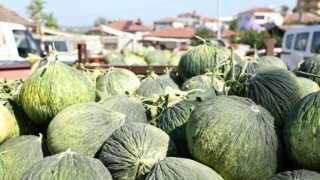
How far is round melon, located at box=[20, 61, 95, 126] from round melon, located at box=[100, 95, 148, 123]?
0.57 ft

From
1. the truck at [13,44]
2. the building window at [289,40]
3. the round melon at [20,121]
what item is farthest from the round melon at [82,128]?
the building window at [289,40]

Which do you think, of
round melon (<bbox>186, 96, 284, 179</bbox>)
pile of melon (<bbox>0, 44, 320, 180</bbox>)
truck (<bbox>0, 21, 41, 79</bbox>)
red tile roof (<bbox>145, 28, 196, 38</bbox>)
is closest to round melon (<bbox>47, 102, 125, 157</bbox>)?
pile of melon (<bbox>0, 44, 320, 180</bbox>)

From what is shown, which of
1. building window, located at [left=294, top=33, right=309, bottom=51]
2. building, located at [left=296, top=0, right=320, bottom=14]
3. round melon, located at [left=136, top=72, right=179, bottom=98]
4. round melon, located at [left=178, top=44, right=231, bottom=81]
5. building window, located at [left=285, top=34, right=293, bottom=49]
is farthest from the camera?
building, located at [left=296, top=0, right=320, bottom=14]

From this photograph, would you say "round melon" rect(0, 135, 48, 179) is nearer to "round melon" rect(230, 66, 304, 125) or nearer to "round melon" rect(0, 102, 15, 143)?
"round melon" rect(0, 102, 15, 143)

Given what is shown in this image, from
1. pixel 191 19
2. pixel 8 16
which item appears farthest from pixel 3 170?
pixel 191 19

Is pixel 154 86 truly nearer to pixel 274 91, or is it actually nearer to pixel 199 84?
pixel 199 84

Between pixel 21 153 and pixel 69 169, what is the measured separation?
747mm

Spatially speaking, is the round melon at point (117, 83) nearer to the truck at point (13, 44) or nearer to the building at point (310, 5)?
the truck at point (13, 44)

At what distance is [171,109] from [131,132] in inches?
18.7

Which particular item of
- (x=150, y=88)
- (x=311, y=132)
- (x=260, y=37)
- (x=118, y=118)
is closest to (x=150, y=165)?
(x=118, y=118)

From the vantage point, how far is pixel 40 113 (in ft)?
9.85

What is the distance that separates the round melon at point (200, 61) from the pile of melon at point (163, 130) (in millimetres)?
534

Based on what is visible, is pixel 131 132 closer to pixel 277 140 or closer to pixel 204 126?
pixel 204 126

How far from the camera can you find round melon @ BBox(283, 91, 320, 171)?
7.02 feet
